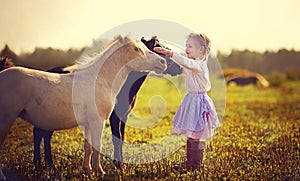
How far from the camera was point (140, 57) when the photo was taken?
228 inches

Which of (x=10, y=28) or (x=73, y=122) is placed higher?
(x=10, y=28)

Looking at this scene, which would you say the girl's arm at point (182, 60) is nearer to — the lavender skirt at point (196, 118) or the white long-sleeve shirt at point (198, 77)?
the white long-sleeve shirt at point (198, 77)

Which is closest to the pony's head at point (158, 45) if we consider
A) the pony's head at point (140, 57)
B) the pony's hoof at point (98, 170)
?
the pony's head at point (140, 57)

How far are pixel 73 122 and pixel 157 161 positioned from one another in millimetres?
1389

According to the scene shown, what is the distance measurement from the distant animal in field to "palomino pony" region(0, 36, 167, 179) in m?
12.3

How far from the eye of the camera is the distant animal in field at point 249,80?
1759 centimetres

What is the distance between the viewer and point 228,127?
865 centimetres

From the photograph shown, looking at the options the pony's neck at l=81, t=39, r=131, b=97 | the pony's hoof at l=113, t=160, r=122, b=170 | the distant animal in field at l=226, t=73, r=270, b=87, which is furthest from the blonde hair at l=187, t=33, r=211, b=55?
the distant animal in field at l=226, t=73, r=270, b=87

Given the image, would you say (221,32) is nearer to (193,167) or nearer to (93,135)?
(193,167)

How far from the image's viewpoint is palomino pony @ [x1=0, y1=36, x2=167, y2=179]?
5047 millimetres

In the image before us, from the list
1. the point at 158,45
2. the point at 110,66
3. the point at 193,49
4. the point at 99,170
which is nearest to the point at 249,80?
the point at 158,45

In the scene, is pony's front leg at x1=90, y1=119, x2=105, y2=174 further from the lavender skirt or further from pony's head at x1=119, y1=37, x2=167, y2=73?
the lavender skirt

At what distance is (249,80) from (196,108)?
41.1ft

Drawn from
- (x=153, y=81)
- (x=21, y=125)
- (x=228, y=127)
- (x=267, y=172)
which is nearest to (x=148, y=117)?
(x=228, y=127)
